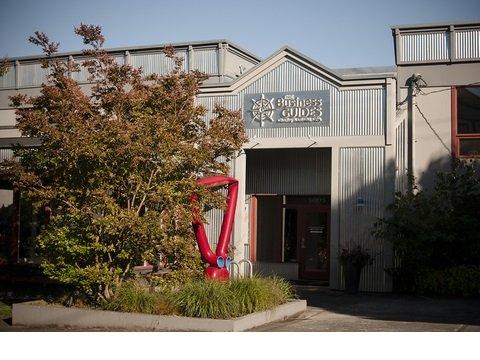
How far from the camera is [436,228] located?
2066cm

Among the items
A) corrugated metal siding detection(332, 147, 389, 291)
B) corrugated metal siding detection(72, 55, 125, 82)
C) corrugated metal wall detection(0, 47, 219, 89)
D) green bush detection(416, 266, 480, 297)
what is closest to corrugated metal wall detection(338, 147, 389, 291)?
corrugated metal siding detection(332, 147, 389, 291)

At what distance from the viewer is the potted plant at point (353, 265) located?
2098 cm

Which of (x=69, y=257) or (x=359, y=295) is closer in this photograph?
(x=69, y=257)

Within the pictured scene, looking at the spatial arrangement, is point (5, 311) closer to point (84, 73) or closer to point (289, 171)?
point (289, 171)

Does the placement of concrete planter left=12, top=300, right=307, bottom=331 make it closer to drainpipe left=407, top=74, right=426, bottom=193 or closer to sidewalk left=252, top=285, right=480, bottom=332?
sidewalk left=252, top=285, right=480, bottom=332

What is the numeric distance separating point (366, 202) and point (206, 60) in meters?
10.6

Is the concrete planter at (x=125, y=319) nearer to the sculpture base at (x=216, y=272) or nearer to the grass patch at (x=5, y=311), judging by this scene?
the grass patch at (x=5, y=311)

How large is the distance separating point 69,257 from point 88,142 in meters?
2.59

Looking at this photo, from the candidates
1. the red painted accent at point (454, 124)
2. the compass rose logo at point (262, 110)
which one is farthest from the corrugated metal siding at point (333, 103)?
the red painted accent at point (454, 124)

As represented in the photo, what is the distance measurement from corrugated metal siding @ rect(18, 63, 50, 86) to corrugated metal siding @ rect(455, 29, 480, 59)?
61.2 feet

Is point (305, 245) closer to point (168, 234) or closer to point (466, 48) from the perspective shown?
point (466, 48)

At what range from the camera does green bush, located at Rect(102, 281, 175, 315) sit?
14.1 m

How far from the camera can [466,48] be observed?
74.1 ft

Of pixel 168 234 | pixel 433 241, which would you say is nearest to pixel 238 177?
pixel 433 241
